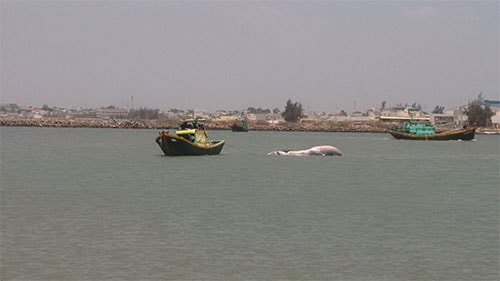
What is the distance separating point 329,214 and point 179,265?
8918 mm

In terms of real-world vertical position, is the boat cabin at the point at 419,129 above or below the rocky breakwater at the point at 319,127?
above

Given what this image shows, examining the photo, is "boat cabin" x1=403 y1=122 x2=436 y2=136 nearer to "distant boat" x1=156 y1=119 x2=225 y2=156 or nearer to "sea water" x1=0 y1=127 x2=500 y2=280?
"distant boat" x1=156 y1=119 x2=225 y2=156

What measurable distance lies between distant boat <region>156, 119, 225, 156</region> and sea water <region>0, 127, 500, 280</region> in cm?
1106

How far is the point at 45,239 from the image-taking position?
18875 mm

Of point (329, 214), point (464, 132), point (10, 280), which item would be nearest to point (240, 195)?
point (329, 214)

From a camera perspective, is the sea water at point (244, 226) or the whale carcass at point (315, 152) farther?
the whale carcass at point (315, 152)

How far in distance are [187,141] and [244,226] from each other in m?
30.6

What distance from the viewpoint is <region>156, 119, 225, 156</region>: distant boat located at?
5188 centimetres

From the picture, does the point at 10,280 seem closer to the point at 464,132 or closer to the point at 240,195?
the point at 240,195

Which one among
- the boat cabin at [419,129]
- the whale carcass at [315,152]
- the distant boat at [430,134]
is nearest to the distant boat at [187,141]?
the whale carcass at [315,152]

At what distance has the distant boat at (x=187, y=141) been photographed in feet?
170

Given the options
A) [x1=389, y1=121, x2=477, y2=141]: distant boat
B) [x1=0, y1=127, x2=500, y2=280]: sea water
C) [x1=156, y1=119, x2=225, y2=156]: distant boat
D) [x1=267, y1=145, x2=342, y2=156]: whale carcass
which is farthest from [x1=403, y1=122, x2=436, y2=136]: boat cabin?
[x1=0, y1=127, x2=500, y2=280]: sea water

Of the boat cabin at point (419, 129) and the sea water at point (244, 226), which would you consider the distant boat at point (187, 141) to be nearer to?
the sea water at point (244, 226)

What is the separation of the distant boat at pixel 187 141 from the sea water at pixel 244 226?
11057mm
